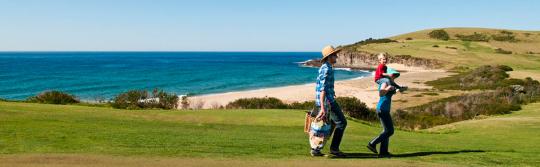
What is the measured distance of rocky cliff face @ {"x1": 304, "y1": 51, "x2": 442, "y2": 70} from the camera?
118463mm

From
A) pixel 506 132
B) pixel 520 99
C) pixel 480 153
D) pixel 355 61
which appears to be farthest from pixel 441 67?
pixel 480 153

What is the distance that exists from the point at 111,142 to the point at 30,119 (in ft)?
15.9

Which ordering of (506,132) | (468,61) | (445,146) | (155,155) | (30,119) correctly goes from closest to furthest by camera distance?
1. (155,155)
2. (445,146)
3. (30,119)
4. (506,132)
5. (468,61)

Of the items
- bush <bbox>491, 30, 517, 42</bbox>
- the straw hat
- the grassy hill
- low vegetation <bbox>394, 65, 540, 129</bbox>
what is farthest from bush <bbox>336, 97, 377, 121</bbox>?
bush <bbox>491, 30, 517, 42</bbox>

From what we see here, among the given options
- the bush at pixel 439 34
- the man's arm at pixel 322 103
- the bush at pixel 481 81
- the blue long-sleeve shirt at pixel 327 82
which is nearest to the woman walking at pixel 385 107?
the blue long-sleeve shirt at pixel 327 82

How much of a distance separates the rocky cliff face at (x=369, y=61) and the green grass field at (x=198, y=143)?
104 m

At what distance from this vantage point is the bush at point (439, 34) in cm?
16760

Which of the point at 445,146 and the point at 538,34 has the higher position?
the point at 538,34

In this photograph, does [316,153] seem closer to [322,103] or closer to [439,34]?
[322,103]

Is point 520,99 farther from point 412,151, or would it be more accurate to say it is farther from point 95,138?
point 95,138

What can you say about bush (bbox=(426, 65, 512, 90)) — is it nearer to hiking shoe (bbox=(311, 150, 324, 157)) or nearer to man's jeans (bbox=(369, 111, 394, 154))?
man's jeans (bbox=(369, 111, 394, 154))

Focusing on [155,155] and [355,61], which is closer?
[155,155]

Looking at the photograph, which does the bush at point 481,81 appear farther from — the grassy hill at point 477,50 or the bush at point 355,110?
the bush at point 355,110

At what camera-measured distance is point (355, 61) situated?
480ft
